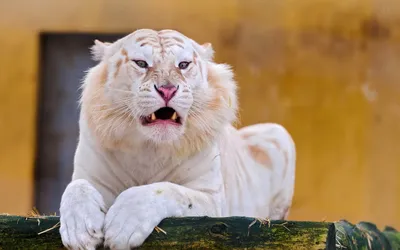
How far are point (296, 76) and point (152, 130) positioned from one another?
96.4 inches

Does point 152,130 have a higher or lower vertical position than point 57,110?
higher

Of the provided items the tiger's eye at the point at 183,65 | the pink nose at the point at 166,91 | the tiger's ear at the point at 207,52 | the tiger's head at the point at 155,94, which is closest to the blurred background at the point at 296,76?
the tiger's ear at the point at 207,52

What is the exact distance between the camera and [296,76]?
478 centimetres

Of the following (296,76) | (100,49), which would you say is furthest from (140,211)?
(296,76)

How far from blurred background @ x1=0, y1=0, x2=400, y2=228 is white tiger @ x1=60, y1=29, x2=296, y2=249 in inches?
73.9

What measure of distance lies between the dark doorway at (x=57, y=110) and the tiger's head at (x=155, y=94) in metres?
2.18

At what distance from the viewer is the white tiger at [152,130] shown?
2.27m

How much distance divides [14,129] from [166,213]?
2.81 m

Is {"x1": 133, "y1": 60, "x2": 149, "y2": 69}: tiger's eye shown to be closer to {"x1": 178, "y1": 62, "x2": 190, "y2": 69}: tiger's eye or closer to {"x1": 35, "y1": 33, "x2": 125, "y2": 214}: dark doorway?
{"x1": 178, "y1": 62, "x2": 190, "y2": 69}: tiger's eye

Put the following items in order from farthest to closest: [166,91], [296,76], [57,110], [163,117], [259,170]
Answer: [57,110]
[296,76]
[259,170]
[163,117]
[166,91]

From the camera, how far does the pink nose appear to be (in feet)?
7.75

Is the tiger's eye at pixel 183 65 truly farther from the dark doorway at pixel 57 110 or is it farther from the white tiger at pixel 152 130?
the dark doorway at pixel 57 110

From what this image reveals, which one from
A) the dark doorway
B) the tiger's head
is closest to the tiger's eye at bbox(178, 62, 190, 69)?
the tiger's head

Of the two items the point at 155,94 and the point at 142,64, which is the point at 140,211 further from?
the point at 142,64
